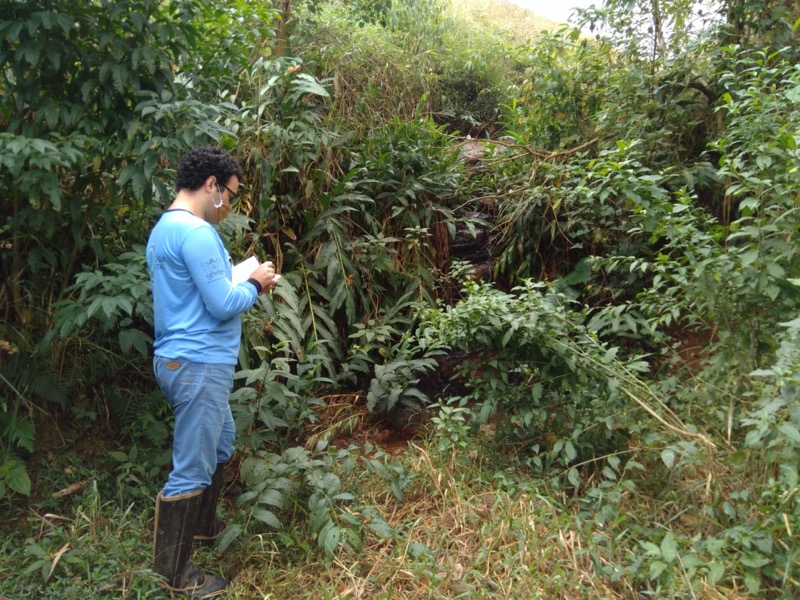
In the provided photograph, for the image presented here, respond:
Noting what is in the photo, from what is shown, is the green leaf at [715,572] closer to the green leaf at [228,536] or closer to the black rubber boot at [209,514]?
the green leaf at [228,536]

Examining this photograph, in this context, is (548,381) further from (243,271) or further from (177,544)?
(177,544)

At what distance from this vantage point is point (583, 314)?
3791mm

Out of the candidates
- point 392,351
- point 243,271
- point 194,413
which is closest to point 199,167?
point 243,271

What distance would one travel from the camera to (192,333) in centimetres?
293

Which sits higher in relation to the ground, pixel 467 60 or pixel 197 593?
pixel 467 60

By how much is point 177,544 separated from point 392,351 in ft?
7.45

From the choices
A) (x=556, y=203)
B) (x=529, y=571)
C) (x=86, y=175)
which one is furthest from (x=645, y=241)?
(x=86, y=175)

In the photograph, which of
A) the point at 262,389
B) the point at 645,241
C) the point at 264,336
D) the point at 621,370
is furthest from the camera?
the point at 645,241

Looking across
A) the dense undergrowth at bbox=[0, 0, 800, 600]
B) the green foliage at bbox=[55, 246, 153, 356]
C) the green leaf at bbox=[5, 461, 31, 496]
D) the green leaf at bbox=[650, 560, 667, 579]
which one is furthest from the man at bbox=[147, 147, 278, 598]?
the green leaf at bbox=[650, 560, 667, 579]

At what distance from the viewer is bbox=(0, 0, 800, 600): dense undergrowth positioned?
3041 millimetres

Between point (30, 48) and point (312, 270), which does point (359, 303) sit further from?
point (30, 48)

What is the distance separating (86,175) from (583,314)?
288cm

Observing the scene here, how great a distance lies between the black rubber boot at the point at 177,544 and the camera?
3.00 m

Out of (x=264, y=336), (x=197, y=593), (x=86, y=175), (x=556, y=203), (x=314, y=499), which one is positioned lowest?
(x=197, y=593)
